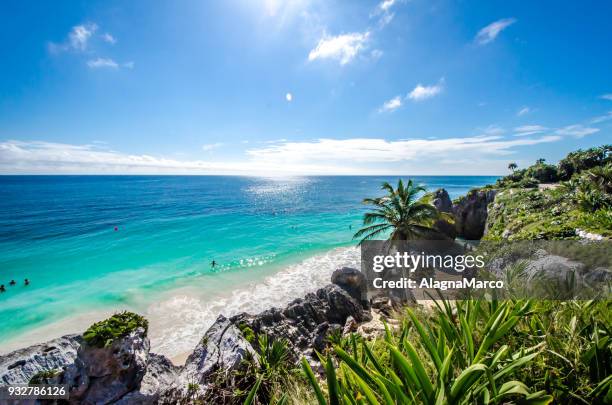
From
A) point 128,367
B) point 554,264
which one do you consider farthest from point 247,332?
point 554,264

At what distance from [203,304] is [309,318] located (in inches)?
385

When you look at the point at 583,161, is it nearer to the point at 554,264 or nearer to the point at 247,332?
the point at 554,264

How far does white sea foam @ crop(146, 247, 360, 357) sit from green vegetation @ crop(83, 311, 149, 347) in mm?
8249

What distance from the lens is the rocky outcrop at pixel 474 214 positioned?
34250mm

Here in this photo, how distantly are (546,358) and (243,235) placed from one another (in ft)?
126

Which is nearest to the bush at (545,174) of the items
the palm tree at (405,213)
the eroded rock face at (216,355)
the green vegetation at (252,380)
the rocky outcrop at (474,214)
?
the rocky outcrop at (474,214)

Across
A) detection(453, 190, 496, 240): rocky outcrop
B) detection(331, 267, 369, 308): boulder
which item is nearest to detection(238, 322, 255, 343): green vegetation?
detection(331, 267, 369, 308): boulder

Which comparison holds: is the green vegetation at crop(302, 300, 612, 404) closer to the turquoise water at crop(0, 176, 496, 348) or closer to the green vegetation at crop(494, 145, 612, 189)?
the turquoise water at crop(0, 176, 496, 348)

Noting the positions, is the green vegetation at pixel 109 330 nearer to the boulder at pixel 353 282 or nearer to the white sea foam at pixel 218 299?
the white sea foam at pixel 218 299

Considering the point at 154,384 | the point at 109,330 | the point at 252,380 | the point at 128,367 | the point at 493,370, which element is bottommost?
the point at 154,384

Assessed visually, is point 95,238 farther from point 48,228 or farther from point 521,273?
point 521,273

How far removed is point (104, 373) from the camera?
7.02m

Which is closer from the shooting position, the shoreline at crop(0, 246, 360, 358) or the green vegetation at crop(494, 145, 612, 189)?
the shoreline at crop(0, 246, 360, 358)

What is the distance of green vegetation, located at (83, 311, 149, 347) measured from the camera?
6.93 m
